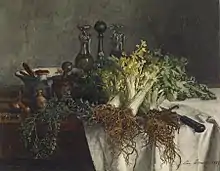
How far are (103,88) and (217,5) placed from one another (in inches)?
36.4

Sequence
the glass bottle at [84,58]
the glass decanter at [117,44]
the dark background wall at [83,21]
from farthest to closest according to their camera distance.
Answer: the dark background wall at [83,21]
the glass decanter at [117,44]
the glass bottle at [84,58]

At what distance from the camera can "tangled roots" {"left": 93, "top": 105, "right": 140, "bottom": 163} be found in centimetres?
178

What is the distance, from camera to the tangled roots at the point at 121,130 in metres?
1.78

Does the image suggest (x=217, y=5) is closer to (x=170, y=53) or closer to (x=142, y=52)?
(x=170, y=53)

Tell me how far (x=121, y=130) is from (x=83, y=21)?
113cm

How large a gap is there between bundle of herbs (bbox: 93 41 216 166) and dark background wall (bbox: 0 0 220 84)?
543mm

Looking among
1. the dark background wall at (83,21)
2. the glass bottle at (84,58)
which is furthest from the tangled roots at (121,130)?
the dark background wall at (83,21)

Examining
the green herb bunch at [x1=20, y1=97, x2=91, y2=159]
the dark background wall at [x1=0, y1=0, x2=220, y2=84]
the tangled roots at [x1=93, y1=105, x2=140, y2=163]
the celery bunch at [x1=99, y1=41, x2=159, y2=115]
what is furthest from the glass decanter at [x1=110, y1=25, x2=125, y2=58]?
the tangled roots at [x1=93, y1=105, x2=140, y2=163]

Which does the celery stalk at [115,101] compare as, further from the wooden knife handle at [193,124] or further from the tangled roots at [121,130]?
the wooden knife handle at [193,124]

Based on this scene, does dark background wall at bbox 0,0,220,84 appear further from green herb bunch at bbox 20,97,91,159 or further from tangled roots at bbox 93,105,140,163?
tangled roots at bbox 93,105,140,163

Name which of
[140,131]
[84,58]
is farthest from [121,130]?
[84,58]

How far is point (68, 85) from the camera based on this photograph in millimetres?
2135

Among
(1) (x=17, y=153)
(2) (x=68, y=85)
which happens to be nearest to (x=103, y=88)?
(2) (x=68, y=85)

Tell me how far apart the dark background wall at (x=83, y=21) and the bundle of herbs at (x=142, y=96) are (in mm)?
543
